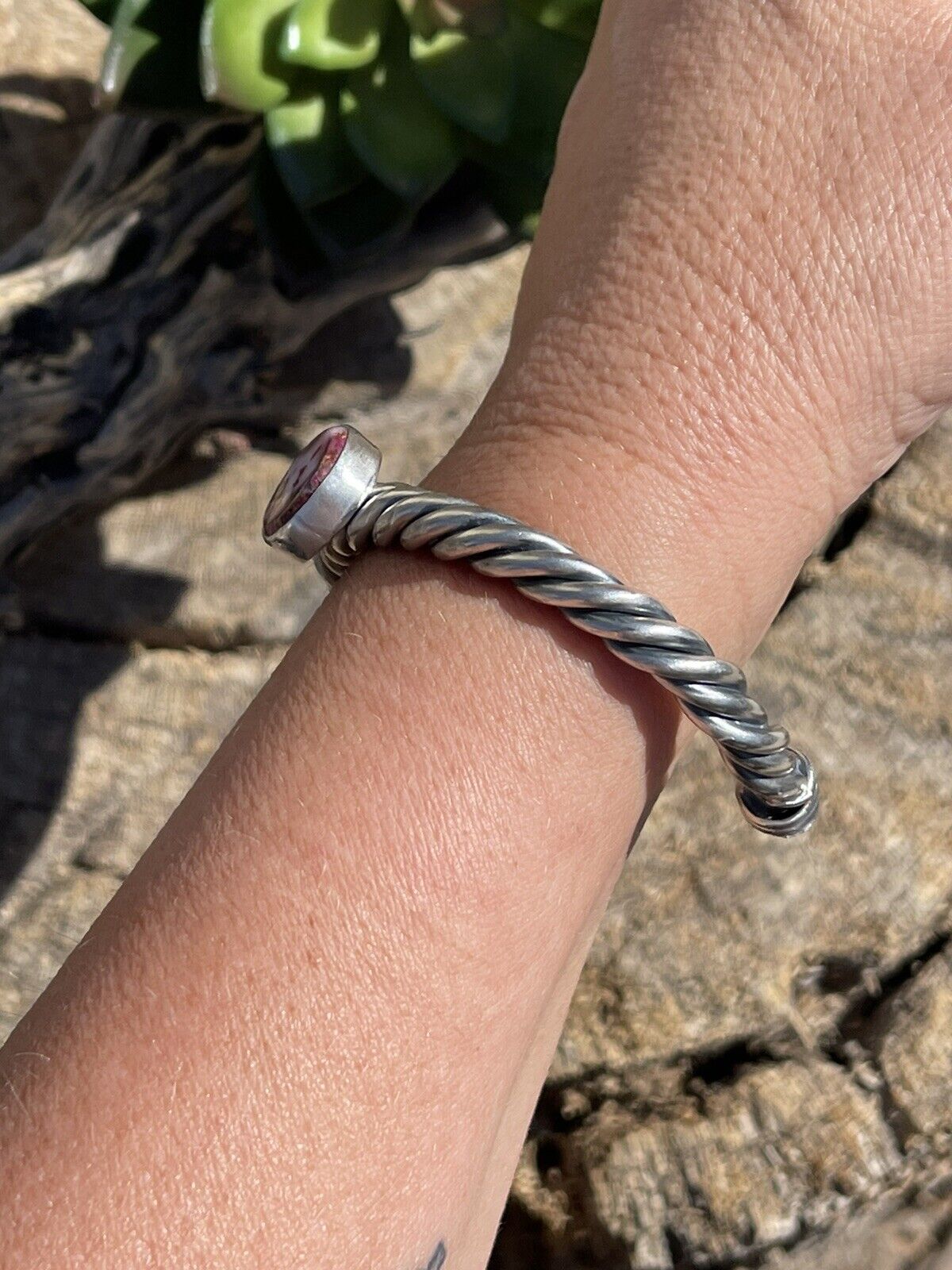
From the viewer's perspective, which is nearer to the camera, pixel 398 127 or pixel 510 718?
→ pixel 510 718

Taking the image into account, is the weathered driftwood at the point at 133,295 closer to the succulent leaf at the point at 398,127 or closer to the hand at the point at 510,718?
the succulent leaf at the point at 398,127

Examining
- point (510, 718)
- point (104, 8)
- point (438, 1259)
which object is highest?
point (104, 8)

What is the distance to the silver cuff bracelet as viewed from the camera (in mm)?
491

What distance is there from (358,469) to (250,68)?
1.33ft

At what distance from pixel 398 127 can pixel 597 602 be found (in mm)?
499

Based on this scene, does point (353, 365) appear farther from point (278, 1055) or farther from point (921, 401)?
point (278, 1055)

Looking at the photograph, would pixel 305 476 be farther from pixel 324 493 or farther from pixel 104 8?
pixel 104 8

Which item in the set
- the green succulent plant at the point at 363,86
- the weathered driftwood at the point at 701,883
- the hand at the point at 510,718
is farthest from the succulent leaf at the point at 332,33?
the weathered driftwood at the point at 701,883

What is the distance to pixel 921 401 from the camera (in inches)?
24.4

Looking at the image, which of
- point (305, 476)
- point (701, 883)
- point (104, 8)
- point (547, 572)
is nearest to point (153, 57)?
point (104, 8)

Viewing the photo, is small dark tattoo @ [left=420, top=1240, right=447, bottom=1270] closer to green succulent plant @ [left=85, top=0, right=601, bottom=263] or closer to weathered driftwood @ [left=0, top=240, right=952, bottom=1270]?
weathered driftwood @ [left=0, top=240, right=952, bottom=1270]

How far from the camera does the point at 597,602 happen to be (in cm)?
49

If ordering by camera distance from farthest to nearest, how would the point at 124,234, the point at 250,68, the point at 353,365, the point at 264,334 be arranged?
1. the point at 353,365
2. the point at 264,334
3. the point at 124,234
4. the point at 250,68

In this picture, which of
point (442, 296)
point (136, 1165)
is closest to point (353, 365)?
point (442, 296)
